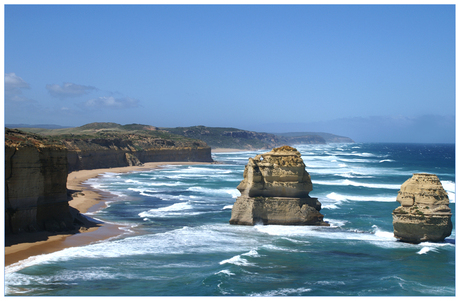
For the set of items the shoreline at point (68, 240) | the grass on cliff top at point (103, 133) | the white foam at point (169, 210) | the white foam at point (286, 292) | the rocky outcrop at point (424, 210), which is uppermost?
the grass on cliff top at point (103, 133)

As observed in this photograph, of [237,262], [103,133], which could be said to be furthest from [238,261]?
[103,133]

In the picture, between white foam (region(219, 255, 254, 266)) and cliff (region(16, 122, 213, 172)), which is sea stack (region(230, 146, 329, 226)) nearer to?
white foam (region(219, 255, 254, 266))

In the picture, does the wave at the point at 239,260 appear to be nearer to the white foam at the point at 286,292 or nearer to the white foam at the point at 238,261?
the white foam at the point at 238,261

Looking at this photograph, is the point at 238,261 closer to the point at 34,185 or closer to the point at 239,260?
the point at 239,260

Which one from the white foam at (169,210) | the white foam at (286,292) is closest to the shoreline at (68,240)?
the white foam at (169,210)

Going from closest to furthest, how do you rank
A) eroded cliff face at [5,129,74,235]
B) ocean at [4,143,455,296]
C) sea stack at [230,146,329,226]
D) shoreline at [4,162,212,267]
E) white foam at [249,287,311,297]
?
white foam at [249,287,311,297], ocean at [4,143,455,296], shoreline at [4,162,212,267], eroded cliff face at [5,129,74,235], sea stack at [230,146,329,226]

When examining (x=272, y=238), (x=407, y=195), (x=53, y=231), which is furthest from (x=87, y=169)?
(x=407, y=195)

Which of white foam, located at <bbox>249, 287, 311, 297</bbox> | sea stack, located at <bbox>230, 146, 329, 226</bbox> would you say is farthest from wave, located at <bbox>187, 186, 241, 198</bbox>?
white foam, located at <bbox>249, 287, 311, 297</bbox>
